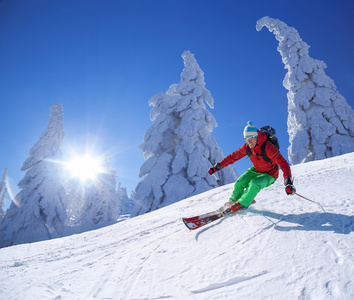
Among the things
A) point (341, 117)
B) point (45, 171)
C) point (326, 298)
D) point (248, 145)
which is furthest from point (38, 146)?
point (341, 117)

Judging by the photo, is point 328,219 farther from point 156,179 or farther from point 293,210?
point 156,179

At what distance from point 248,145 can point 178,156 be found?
13.9 meters

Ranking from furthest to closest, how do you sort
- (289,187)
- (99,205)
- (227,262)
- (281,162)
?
(99,205), (281,162), (289,187), (227,262)

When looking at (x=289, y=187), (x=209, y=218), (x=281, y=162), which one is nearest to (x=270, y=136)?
(x=281, y=162)

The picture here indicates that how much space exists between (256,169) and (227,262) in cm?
214

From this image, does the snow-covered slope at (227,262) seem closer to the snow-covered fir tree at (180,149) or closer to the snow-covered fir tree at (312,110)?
the snow-covered fir tree at (180,149)

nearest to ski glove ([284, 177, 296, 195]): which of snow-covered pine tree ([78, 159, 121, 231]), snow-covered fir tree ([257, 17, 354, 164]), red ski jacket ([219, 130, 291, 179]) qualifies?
red ski jacket ([219, 130, 291, 179])

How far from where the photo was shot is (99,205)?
2505 centimetres

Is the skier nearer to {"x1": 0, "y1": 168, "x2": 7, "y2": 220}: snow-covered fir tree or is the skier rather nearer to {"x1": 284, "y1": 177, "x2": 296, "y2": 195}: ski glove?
{"x1": 284, "y1": 177, "x2": 296, "y2": 195}: ski glove

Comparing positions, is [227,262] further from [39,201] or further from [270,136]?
[39,201]

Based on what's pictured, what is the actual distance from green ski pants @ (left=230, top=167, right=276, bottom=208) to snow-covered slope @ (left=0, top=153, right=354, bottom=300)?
228 millimetres

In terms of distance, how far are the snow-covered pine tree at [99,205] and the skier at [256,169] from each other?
23.3 m

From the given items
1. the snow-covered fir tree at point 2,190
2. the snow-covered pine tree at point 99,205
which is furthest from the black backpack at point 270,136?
the snow-covered fir tree at point 2,190

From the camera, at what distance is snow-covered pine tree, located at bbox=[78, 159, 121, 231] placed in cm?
2437
